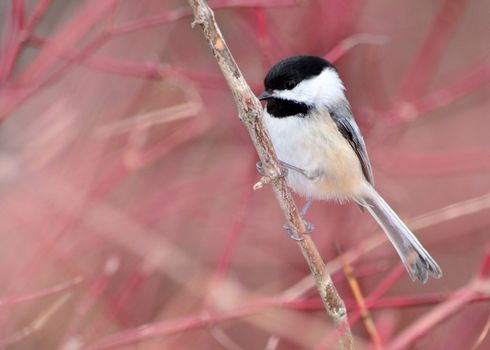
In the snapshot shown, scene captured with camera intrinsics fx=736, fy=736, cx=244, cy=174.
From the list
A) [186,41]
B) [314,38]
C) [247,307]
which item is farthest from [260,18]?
[186,41]

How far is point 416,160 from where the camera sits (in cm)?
288

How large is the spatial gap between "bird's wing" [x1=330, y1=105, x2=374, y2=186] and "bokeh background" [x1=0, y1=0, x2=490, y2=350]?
20 cm

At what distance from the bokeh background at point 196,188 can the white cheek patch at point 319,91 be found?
0.09 metres

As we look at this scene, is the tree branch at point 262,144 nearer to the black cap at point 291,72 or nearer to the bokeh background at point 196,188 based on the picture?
the bokeh background at point 196,188

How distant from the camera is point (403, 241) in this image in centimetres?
230

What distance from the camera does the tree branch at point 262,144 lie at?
1.45 m

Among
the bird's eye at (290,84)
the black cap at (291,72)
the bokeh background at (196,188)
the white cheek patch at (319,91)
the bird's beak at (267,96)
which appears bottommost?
the bokeh background at (196,188)

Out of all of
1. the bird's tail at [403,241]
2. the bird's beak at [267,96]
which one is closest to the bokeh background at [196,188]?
the bird's tail at [403,241]

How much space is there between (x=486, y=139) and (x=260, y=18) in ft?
6.77

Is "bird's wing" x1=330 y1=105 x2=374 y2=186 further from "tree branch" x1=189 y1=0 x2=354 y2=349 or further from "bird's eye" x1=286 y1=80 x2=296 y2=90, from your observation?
"tree branch" x1=189 y1=0 x2=354 y2=349

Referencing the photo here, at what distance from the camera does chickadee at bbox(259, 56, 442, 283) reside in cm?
222

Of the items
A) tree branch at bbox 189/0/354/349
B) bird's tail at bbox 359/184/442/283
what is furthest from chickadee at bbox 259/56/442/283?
tree branch at bbox 189/0/354/349

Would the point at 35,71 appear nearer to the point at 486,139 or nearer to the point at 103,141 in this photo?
the point at 103,141

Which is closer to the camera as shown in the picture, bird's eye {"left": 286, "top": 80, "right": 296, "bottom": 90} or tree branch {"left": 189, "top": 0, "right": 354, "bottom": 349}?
tree branch {"left": 189, "top": 0, "right": 354, "bottom": 349}
